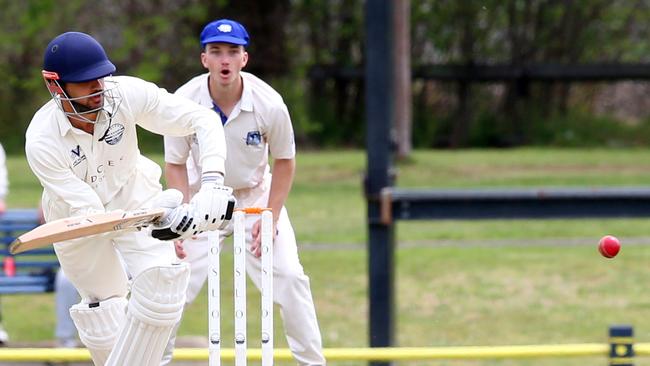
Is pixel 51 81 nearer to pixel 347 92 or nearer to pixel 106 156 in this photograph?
pixel 106 156

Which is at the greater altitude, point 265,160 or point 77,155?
point 77,155

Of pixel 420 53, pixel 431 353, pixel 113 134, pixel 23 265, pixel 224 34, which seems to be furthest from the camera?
pixel 420 53

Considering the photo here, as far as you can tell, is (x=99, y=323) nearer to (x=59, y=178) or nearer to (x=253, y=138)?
(x=59, y=178)

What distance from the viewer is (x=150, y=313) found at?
448 cm

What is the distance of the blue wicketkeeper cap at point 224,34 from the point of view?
5.06 m

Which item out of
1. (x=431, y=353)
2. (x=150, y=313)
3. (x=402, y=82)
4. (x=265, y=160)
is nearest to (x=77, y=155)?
(x=150, y=313)

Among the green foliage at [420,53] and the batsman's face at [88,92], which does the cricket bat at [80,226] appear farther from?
the green foliage at [420,53]

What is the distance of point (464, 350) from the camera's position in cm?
532

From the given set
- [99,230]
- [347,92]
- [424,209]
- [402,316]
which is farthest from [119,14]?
[99,230]

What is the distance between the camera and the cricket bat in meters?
4.12

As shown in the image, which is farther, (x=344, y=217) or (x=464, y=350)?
(x=344, y=217)

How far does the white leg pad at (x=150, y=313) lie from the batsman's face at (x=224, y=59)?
0.96 meters

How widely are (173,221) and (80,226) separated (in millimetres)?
323

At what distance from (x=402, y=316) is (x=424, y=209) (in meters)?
2.76
